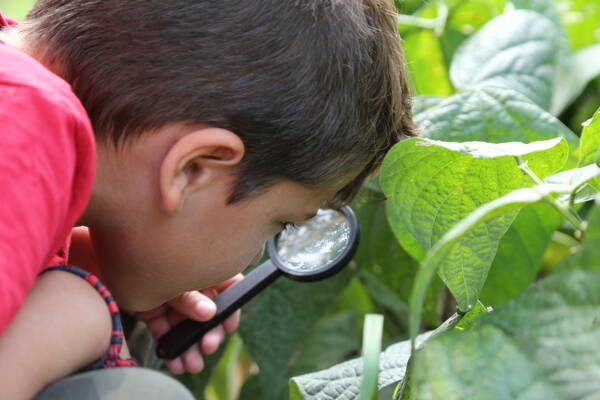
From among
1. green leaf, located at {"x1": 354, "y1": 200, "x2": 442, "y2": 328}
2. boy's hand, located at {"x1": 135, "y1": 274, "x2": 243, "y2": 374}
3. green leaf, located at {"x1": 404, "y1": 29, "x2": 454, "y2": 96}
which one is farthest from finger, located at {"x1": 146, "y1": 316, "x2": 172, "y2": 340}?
green leaf, located at {"x1": 404, "y1": 29, "x2": 454, "y2": 96}

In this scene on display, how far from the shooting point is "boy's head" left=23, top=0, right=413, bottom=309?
2.50ft

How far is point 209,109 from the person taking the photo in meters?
0.77

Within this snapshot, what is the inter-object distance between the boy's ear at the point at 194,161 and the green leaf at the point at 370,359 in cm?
22

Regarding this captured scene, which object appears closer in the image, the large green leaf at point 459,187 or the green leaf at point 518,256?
the large green leaf at point 459,187

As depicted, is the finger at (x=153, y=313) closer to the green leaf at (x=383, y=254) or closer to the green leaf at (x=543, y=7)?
the green leaf at (x=383, y=254)

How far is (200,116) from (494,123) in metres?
0.36

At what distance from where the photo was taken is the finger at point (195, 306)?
0.98 m

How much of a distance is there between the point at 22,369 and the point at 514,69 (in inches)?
29.6

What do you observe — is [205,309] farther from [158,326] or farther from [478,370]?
[478,370]

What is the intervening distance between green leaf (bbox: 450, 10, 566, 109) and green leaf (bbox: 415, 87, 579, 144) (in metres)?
0.10

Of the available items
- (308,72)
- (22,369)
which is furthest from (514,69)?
(22,369)

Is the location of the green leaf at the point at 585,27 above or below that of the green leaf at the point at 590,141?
below

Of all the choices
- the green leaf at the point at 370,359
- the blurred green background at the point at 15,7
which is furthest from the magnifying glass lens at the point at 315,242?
the blurred green background at the point at 15,7

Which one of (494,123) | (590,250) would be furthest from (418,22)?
(590,250)
